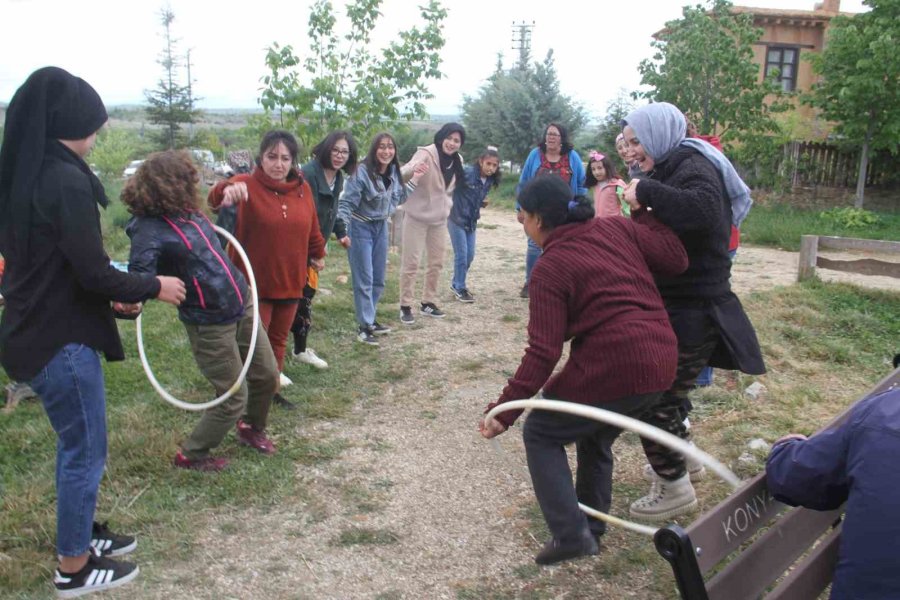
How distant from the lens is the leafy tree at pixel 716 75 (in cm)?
1780

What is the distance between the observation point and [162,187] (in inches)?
157

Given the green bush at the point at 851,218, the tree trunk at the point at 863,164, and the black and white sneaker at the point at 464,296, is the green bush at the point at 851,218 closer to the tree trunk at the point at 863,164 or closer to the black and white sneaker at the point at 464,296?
the tree trunk at the point at 863,164

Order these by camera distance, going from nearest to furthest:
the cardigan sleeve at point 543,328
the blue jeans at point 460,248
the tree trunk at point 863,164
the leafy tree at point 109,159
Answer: the cardigan sleeve at point 543,328, the blue jeans at point 460,248, the tree trunk at point 863,164, the leafy tree at point 109,159

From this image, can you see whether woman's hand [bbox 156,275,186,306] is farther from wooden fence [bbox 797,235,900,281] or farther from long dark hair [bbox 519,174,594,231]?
wooden fence [bbox 797,235,900,281]

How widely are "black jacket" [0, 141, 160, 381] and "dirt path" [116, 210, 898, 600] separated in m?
1.21

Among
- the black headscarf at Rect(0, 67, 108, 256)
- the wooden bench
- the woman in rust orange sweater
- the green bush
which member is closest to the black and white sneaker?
the woman in rust orange sweater

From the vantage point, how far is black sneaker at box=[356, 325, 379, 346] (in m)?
7.55

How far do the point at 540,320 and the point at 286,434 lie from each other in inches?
110

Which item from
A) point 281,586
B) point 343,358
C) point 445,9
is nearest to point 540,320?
point 281,586

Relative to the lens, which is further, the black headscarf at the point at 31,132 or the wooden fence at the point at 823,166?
the wooden fence at the point at 823,166

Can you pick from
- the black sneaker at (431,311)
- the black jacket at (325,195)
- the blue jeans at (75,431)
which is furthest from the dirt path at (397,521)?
the black sneaker at (431,311)

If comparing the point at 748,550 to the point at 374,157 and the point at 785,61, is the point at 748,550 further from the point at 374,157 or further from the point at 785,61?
the point at 785,61

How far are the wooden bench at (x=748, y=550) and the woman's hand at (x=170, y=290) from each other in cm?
240

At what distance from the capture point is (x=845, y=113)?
17984 millimetres
